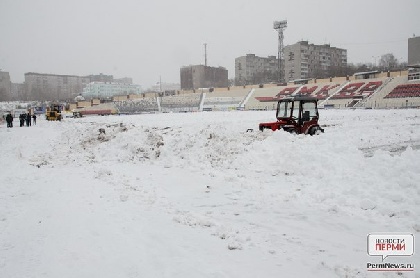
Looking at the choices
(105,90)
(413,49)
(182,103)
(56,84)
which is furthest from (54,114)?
(56,84)

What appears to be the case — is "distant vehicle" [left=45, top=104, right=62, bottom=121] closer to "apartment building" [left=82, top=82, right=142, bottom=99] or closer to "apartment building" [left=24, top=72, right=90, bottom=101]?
"apartment building" [left=82, top=82, right=142, bottom=99]

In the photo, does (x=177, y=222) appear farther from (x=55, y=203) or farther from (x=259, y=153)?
(x=259, y=153)

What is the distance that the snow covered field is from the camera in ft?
13.1

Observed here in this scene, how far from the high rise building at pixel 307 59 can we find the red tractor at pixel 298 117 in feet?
280

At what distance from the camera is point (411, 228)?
15.8 ft

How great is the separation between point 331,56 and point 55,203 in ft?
394

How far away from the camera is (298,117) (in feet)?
46.8

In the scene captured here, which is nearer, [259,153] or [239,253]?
[239,253]

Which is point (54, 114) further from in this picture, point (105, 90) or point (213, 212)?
point (105, 90)

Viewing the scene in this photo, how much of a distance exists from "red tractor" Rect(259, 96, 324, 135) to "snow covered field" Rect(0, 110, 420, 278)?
107 inches

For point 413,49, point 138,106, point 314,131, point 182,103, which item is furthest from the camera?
point 413,49

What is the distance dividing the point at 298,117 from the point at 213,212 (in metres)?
9.63

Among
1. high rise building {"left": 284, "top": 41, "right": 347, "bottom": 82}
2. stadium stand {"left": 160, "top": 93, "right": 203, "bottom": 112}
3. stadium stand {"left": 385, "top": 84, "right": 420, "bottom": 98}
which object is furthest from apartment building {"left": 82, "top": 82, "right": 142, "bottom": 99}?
stadium stand {"left": 385, "top": 84, "right": 420, "bottom": 98}

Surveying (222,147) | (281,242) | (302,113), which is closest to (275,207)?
(281,242)
